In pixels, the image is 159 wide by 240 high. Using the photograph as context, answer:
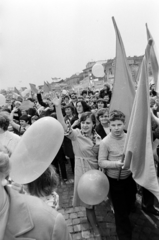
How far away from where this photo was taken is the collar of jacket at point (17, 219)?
3.48 ft

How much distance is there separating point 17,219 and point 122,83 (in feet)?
9.13

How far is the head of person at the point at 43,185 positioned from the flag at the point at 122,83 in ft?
6.46

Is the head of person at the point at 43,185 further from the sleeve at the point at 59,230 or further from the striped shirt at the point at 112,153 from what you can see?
the striped shirt at the point at 112,153

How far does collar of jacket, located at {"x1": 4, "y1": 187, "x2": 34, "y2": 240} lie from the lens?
106 centimetres

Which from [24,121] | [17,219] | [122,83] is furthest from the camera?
[24,121]

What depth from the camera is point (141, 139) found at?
2316mm

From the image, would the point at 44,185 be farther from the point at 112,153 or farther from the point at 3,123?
the point at 3,123

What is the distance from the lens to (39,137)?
178 centimetres

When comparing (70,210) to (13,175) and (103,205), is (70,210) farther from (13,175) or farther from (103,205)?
(13,175)

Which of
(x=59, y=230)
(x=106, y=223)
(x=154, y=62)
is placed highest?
(x=154, y=62)

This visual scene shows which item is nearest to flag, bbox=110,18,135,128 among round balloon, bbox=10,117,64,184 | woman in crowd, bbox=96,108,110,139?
woman in crowd, bbox=96,108,110,139

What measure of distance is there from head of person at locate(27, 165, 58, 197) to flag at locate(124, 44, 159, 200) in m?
0.97

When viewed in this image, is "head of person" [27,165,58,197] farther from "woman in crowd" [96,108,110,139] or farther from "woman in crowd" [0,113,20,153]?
"woman in crowd" [96,108,110,139]

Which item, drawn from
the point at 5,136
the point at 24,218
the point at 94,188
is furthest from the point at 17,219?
the point at 5,136
